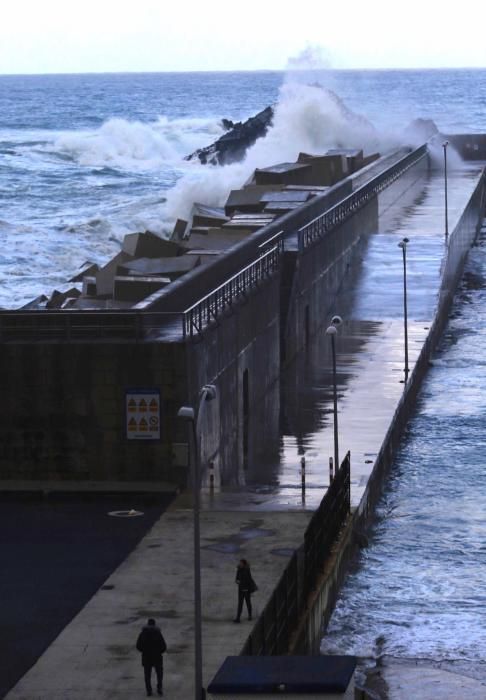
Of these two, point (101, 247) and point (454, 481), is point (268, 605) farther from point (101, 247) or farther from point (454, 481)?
point (101, 247)

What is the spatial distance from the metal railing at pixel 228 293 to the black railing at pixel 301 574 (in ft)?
11.4

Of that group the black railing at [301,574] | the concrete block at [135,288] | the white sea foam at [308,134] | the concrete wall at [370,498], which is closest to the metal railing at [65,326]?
the black railing at [301,574]

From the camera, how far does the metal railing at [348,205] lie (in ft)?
152

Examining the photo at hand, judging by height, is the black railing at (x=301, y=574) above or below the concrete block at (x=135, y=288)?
below

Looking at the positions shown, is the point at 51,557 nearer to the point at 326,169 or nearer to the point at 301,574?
the point at 301,574

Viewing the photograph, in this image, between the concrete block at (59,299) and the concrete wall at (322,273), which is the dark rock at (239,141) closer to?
the concrete wall at (322,273)

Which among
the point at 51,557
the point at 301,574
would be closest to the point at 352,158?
the point at 51,557

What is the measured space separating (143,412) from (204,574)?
18.7ft

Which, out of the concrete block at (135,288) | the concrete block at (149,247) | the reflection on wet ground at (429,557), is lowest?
the reflection on wet ground at (429,557)

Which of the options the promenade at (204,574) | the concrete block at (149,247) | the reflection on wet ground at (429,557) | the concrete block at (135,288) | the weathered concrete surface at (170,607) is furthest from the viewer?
the concrete block at (149,247)

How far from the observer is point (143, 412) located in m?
27.5

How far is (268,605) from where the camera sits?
64.5 feet

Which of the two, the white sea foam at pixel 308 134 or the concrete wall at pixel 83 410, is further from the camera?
the white sea foam at pixel 308 134

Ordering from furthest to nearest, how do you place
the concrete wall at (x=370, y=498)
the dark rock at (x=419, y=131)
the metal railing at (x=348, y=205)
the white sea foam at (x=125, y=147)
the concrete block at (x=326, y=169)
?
the white sea foam at (x=125, y=147)
the dark rock at (x=419, y=131)
the concrete block at (x=326, y=169)
the metal railing at (x=348, y=205)
the concrete wall at (x=370, y=498)
